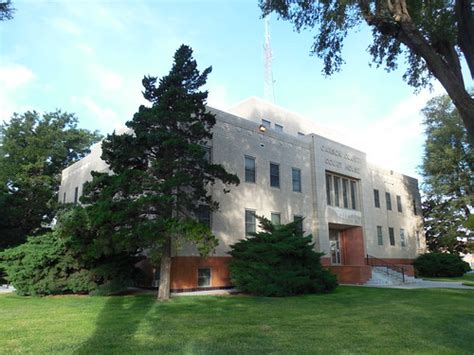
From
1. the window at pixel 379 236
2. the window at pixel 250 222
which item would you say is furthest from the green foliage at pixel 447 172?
the window at pixel 250 222

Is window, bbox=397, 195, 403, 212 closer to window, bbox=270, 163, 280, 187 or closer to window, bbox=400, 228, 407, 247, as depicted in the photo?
window, bbox=400, 228, 407, 247

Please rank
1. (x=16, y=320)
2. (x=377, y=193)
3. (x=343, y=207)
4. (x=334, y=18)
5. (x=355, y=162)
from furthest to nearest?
(x=377, y=193) → (x=355, y=162) → (x=343, y=207) → (x=334, y=18) → (x=16, y=320)

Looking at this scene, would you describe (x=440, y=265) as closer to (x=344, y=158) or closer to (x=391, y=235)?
(x=391, y=235)

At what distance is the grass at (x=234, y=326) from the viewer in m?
6.78

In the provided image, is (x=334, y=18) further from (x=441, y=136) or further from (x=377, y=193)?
(x=441, y=136)

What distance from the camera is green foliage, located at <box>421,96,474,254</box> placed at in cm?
3519

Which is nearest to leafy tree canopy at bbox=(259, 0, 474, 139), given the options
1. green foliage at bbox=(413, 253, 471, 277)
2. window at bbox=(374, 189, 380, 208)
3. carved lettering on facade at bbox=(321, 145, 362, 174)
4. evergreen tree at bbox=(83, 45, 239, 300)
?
evergreen tree at bbox=(83, 45, 239, 300)

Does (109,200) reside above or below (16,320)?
above

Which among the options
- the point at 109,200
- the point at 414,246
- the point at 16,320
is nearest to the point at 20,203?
the point at 109,200

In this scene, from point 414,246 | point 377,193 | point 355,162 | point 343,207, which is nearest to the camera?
point 343,207

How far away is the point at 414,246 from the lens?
35594 mm

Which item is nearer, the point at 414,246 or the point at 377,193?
the point at 377,193

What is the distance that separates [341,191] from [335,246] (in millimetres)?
4088

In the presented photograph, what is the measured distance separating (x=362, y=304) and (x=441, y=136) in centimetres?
2927
